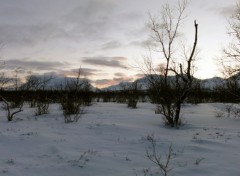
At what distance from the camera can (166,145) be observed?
8.20 metres

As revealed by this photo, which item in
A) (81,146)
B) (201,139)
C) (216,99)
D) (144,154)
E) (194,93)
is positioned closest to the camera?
(144,154)

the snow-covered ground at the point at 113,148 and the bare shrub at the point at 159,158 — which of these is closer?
the bare shrub at the point at 159,158

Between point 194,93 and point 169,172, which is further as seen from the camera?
point 194,93

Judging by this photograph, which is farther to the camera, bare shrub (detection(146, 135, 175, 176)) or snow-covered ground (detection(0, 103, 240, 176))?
snow-covered ground (detection(0, 103, 240, 176))

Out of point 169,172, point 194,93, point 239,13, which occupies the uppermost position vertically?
point 239,13

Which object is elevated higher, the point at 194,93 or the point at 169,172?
the point at 194,93

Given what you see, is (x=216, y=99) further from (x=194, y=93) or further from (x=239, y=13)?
(x=239, y=13)

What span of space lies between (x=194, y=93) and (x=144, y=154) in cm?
1762

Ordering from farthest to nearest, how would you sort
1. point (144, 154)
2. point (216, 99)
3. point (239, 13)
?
point (216, 99), point (239, 13), point (144, 154)

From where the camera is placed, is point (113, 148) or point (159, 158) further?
point (113, 148)

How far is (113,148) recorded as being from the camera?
26.1ft

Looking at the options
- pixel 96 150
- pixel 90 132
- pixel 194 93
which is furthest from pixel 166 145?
pixel 194 93

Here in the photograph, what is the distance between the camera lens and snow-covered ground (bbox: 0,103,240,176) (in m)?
6.27

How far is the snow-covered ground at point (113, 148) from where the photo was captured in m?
6.27
